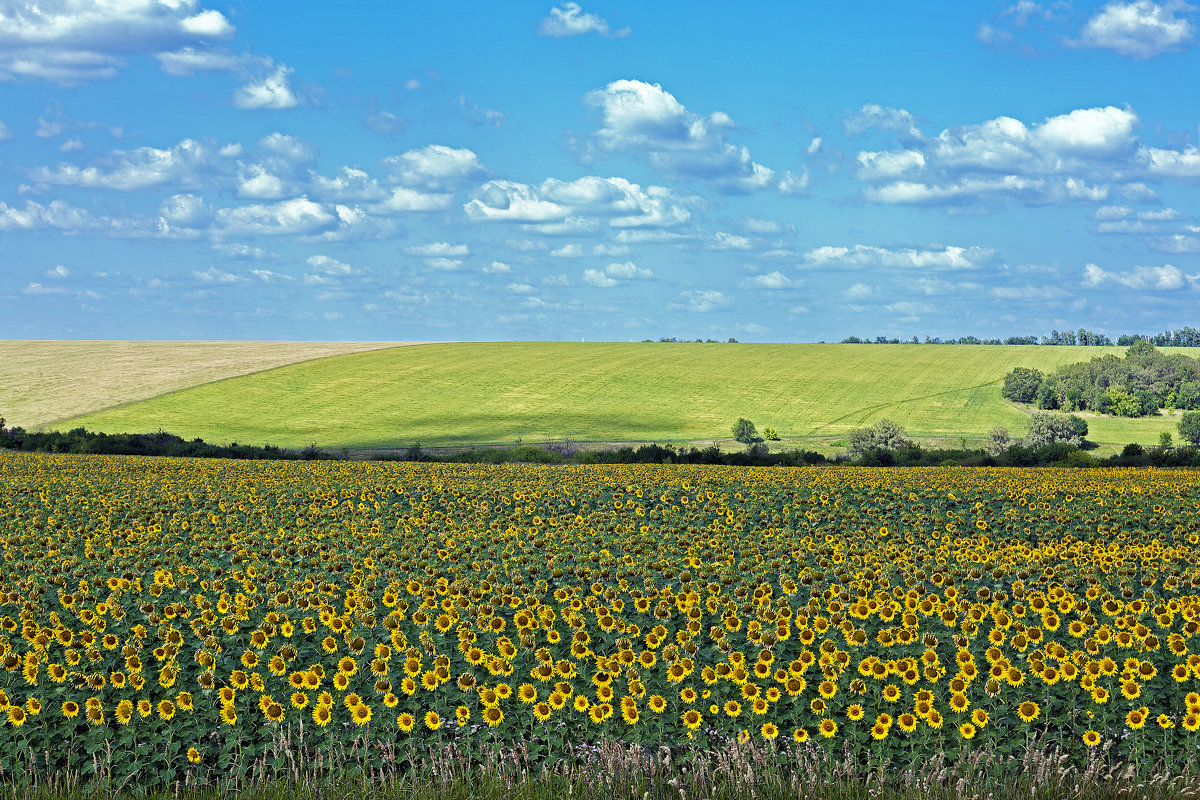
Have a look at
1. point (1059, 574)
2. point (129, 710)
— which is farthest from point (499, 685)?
point (1059, 574)

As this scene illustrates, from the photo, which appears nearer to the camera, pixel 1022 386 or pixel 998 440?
pixel 998 440

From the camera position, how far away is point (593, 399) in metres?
92.9

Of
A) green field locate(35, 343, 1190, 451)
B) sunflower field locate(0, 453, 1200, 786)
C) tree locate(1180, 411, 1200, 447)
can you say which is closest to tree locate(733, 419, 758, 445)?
green field locate(35, 343, 1190, 451)

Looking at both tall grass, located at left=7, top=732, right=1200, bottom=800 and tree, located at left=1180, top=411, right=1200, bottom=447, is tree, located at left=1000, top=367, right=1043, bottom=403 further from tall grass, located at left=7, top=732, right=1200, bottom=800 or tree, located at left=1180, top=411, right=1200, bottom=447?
tall grass, located at left=7, top=732, right=1200, bottom=800

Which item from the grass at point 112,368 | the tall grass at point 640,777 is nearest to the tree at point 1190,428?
the tall grass at point 640,777

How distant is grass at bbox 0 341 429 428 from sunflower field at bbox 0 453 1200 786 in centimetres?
7360

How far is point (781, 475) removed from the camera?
2581 centimetres

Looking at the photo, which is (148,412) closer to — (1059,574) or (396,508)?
(396,508)

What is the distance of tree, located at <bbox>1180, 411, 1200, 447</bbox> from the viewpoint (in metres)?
77.5

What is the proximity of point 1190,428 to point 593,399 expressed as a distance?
161 ft

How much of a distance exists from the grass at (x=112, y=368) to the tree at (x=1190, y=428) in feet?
284

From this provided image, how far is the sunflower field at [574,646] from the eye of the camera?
26.8 ft

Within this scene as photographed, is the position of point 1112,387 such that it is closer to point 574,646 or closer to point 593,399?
point 593,399

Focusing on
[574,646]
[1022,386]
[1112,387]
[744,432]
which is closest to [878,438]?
[744,432]
